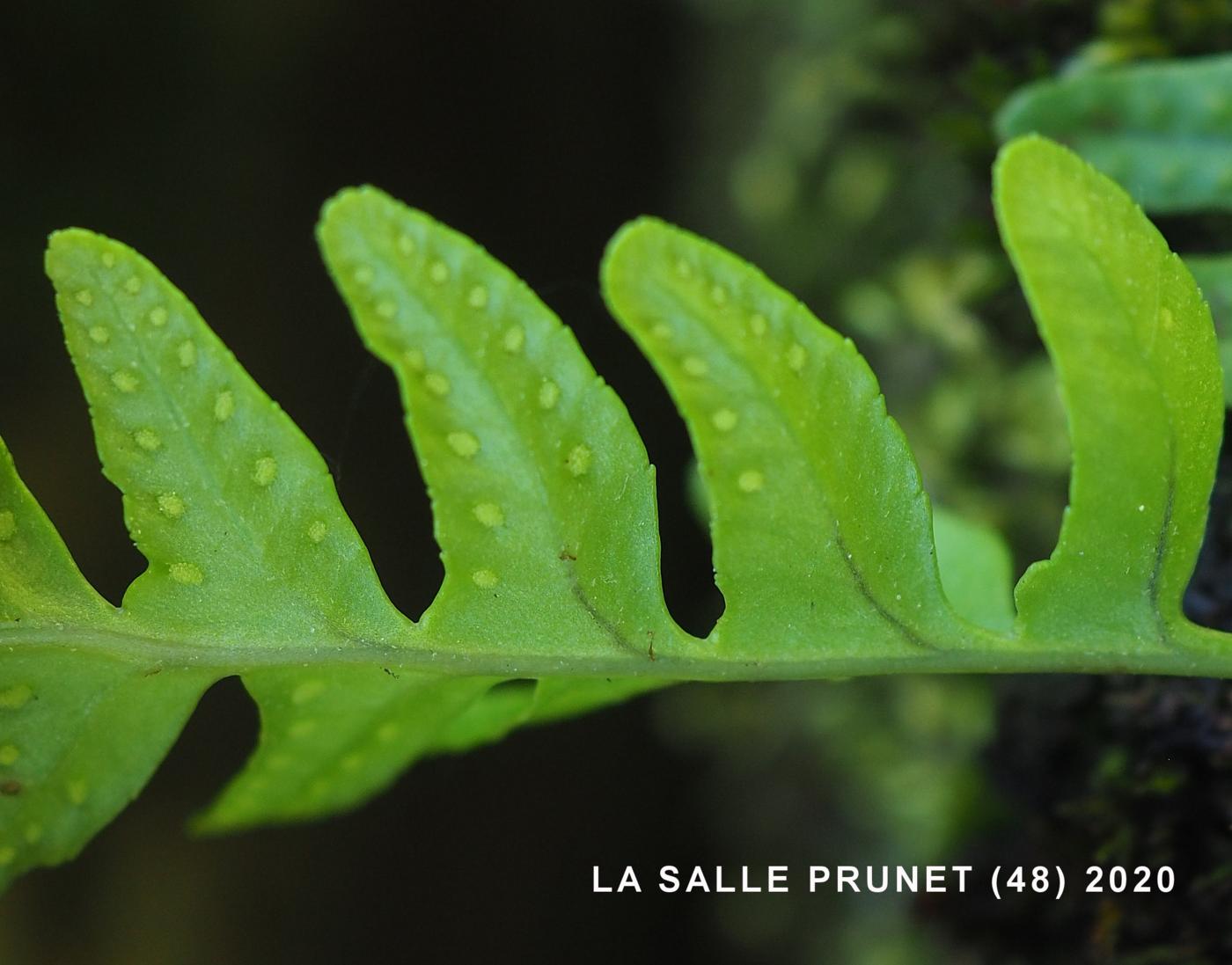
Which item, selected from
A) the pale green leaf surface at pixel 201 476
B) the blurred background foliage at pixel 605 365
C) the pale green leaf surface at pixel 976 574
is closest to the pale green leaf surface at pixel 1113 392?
the pale green leaf surface at pixel 976 574

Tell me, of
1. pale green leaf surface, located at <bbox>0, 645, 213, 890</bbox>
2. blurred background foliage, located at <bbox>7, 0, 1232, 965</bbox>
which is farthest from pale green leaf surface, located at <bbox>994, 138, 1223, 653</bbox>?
pale green leaf surface, located at <bbox>0, 645, 213, 890</bbox>

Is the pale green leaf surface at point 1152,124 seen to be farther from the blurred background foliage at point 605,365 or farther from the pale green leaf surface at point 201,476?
the pale green leaf surface at point 201,476

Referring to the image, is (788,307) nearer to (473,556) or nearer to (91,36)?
(473,556)

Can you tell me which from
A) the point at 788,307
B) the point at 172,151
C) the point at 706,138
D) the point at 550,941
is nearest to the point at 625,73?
the point at 706,138

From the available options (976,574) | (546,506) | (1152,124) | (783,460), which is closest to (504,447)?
(546,506)

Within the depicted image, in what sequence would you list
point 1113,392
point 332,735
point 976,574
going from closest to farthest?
point 1113,392 → point 332,735 → point 976,574

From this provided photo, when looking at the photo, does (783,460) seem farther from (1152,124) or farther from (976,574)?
(1152,124)
